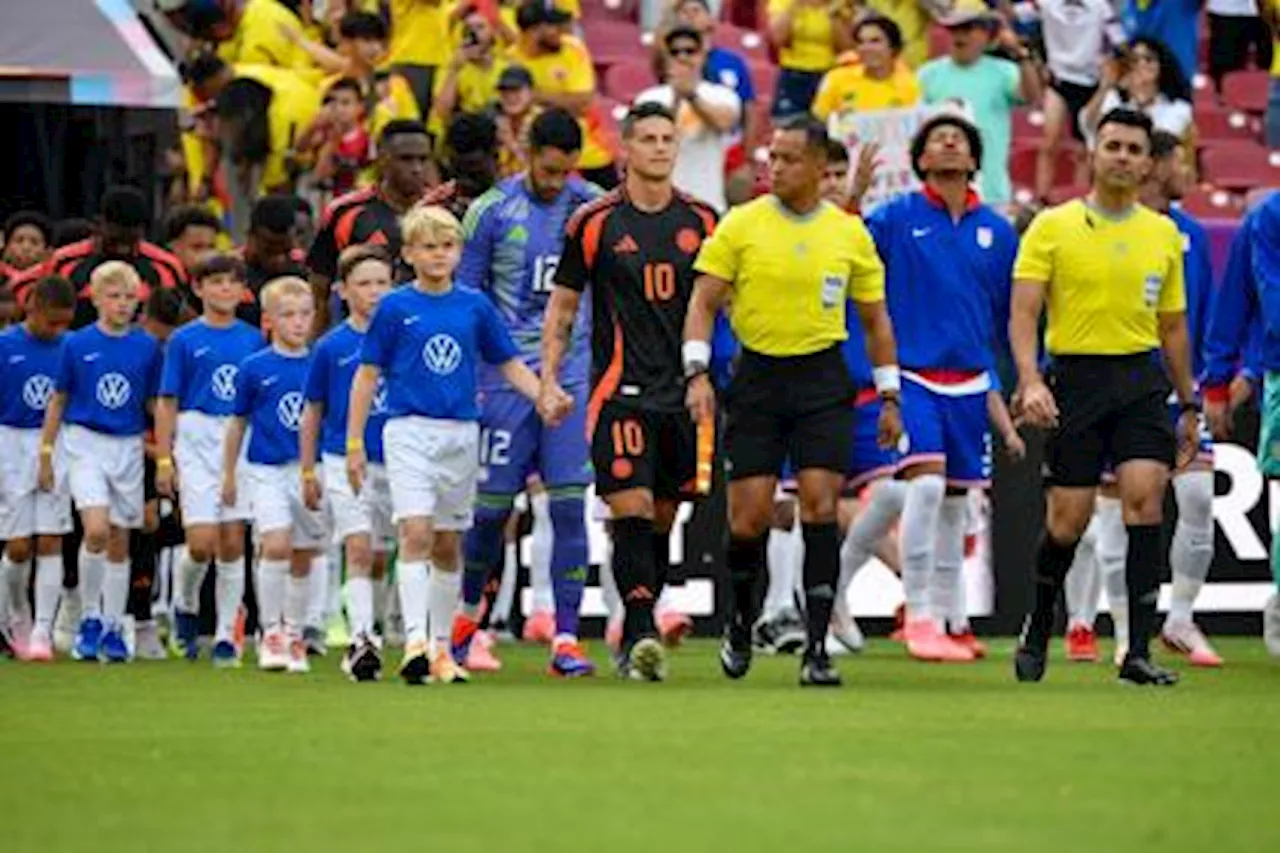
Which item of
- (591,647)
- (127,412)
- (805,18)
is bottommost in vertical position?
(591,647)

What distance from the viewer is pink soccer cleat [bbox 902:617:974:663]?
63.4 feet

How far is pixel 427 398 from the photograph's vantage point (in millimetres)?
16547

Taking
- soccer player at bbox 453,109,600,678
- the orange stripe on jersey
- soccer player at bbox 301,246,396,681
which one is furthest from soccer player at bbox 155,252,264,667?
the orange stripe on jersey

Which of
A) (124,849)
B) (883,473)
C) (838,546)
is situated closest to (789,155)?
(838,546)

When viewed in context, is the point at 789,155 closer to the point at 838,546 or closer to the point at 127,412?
the point at 838,546

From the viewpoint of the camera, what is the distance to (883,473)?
64.8 feet

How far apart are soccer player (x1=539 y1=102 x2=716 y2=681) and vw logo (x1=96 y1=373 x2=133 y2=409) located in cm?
404

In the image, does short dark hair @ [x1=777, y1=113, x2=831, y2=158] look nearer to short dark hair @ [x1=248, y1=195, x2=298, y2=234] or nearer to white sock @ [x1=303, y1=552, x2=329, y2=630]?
white sock @ [x1=303, y1=552, x2=329, y2=630]

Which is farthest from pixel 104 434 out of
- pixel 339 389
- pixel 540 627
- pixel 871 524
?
pixel 871 524

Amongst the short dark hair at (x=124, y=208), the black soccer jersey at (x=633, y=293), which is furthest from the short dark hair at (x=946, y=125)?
the short dark hair at (x=124, y=208)

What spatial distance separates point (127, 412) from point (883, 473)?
394cm

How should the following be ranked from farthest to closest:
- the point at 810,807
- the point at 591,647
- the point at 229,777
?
the point at 591,647 < the point at 229,777 < the point at 810,807

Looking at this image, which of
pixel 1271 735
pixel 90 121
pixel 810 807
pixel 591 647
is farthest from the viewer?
pixel 90 121

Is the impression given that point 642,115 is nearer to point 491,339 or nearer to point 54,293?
point 491,339
